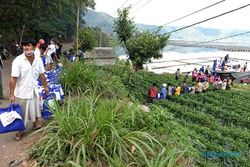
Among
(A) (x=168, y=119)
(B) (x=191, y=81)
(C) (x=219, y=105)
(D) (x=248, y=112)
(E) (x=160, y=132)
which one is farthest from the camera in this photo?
(B) (x=191, y=81)

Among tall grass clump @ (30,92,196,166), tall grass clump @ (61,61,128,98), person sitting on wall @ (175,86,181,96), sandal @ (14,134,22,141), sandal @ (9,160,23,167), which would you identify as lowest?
person sitting on wall @ (175,86,181,96)

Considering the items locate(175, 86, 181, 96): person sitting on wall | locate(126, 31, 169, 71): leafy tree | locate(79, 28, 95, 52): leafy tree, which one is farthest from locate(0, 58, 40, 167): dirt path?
locate(79, 28, 95, 52): leafy tree

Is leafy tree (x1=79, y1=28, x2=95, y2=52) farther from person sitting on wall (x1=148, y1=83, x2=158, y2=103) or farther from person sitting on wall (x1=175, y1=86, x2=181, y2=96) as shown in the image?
person sitting on wall (x1=148, y1=83, x2=158, y2=103)

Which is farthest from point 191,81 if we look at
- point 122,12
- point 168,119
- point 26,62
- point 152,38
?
point 26,62

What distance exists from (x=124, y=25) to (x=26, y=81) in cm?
1853

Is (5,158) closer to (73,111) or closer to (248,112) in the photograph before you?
(73,111)

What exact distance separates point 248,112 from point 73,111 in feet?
43.7

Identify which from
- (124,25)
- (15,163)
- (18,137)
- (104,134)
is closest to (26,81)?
(18,137)

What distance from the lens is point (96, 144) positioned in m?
3.88

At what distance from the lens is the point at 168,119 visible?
6.18m

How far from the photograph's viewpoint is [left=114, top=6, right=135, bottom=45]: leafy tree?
22.9 metres

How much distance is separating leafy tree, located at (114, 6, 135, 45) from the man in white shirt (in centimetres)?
1811

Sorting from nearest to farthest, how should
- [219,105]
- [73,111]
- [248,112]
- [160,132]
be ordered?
1. [73,111]
2. [160,132]
3. [248,112]
4. [219,105]

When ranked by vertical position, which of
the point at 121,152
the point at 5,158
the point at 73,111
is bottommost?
the point at 5,158
